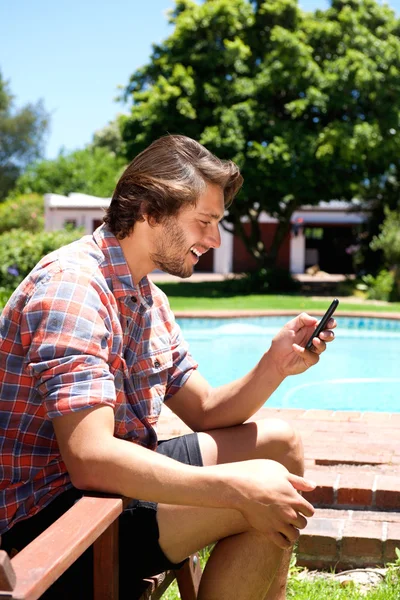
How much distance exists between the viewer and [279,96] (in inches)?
753

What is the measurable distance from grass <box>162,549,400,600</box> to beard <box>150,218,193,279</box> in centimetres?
114

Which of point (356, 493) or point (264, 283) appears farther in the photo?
point (264, 283)

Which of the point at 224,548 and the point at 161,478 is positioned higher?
the point at 161,478

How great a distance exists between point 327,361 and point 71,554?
951cm

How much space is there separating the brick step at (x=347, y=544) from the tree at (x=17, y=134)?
4605 cm

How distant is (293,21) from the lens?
752 inches

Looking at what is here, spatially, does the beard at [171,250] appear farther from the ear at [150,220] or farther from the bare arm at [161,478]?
the bare arm at [161,478]

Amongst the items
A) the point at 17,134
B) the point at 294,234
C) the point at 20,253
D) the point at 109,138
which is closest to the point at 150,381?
the point at 20,253

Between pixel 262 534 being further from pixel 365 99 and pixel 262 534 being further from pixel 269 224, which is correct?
pixel 269 224

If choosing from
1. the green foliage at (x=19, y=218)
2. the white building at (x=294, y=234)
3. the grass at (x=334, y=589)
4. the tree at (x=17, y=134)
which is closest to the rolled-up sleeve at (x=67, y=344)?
the grass at (x=334, y=589)

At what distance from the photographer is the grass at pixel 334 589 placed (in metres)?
2.49

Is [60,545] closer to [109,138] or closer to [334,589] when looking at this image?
[334,589]

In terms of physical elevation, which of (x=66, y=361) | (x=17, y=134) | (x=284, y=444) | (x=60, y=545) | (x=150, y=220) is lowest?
(x=284, y=444)

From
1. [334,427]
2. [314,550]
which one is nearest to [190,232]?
[314,550]
